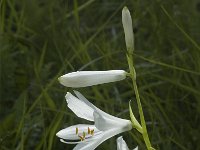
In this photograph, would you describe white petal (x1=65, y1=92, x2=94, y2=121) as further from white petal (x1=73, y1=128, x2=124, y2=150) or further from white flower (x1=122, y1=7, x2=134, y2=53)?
white flower (x1=122, y1=7, x2=134, y2=53)

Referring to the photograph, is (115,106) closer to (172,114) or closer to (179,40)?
(172,114)

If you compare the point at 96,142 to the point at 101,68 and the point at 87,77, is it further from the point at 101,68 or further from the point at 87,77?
the point at 101,68

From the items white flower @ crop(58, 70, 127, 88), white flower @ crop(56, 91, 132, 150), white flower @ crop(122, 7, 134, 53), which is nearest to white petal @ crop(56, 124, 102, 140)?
white flower @ crop(56, 91, 132, 150)

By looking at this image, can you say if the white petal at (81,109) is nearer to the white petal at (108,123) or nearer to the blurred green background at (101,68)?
the white petal at (108,123)

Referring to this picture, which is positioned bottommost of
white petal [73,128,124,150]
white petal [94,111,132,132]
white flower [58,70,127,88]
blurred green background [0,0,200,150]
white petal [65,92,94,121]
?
white petal [73,128,124,150]

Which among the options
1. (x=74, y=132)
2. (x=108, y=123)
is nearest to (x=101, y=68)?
(x=74, y=132)

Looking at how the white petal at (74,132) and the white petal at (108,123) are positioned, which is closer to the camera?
the white petal at (108,123)

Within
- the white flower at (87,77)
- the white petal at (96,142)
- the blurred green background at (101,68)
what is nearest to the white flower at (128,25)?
the white flower at (87,77)
